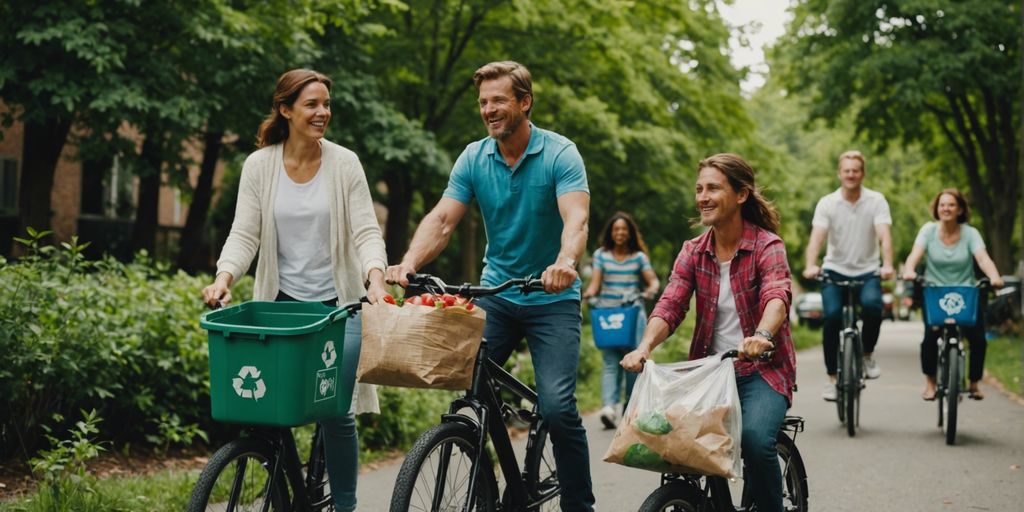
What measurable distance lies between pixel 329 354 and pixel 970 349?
6.57 metres

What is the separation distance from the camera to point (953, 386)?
323 inches

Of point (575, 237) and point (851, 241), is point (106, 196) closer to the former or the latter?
point (851, 241)

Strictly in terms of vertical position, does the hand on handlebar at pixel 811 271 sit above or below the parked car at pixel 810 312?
above

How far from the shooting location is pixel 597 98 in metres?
20.2

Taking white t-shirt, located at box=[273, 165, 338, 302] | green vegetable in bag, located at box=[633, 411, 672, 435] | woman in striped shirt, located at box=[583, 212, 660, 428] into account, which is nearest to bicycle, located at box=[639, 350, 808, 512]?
green vegetable in bag, located at box=[633, 411, 672, 435]

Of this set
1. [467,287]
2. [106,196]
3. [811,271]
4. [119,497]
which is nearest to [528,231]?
[467,287]

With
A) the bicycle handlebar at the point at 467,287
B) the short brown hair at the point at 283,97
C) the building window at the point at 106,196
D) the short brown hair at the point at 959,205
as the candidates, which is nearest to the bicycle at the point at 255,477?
the bicycle handlebar at the point at 467,287

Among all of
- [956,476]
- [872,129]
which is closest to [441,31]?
[872,129]

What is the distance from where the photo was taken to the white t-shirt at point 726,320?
13.9 feet

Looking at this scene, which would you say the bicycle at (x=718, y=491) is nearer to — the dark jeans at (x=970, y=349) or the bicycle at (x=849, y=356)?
the bicycle at (x=849, y=356)

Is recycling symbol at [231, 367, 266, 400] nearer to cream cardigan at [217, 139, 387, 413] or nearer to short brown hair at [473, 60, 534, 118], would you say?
cream cardigan at [217, 139, 387, 413]

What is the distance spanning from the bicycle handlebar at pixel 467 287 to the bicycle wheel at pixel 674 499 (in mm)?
831

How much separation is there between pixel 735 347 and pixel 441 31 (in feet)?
56.5

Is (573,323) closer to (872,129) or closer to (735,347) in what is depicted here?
(735,347)
